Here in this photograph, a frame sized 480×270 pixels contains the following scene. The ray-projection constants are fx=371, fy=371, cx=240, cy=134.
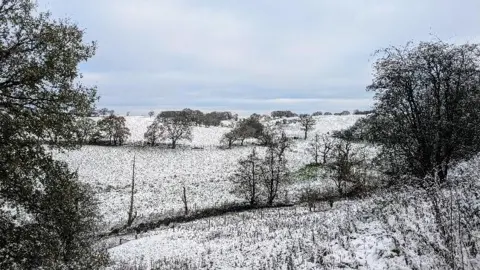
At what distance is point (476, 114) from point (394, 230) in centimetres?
1036

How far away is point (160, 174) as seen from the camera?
64.3m

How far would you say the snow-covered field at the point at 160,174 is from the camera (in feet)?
157

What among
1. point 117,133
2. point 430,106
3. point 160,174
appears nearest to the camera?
point 430,106

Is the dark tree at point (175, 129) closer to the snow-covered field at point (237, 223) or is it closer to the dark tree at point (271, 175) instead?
the snow-covered field at point (237, 223)

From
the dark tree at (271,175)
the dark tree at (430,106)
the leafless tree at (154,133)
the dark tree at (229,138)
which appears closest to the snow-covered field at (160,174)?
the dark tree at (229,138)

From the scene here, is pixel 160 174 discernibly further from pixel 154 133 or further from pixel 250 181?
pixel 250 181

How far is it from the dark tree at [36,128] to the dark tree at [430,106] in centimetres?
1430

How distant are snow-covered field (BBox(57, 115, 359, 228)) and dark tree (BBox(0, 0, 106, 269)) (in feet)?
106

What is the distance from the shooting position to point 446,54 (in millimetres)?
16906

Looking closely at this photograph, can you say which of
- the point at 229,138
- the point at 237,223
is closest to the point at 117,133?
the point at 229,138

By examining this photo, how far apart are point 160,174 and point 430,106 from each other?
52483 mm

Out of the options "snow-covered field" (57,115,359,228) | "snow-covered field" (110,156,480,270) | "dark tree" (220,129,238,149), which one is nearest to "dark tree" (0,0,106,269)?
"snow-covered field" (110,156,480,270)

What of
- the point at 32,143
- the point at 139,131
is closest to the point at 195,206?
the point at 32,143

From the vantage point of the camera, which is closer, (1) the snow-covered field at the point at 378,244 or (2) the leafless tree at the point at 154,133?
(1) the snow-covered field at the point at 378,244
